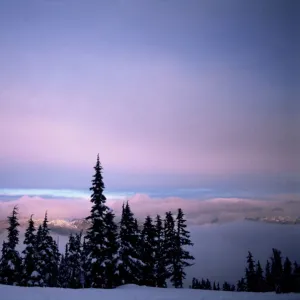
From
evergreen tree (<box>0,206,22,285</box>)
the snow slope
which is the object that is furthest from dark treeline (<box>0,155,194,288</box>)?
the snow slope

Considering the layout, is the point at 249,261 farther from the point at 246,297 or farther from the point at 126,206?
the point at 246,297

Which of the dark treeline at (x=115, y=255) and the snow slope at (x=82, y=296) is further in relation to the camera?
the dark treeline at (x=115, y=255)

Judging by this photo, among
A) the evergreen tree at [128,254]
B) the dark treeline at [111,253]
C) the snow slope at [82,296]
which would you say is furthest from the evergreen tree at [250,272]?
the snow slope at [82,296]

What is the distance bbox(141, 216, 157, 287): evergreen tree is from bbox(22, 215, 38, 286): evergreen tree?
14.4 metres

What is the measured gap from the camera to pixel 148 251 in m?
36.4

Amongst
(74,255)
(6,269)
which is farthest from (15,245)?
(74,255)

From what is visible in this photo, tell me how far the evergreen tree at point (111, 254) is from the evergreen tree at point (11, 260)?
57.9 ft

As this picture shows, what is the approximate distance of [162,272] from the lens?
124 feet

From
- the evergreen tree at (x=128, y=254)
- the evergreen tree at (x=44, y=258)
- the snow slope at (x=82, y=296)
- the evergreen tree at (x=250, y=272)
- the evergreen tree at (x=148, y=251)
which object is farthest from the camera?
the evergreen tree at (x=250, y=272)

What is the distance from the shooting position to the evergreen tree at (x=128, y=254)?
29.9 metres

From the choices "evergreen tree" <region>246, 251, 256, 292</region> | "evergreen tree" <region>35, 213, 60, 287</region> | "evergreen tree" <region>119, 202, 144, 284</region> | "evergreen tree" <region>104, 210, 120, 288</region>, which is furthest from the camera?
"evergreen tree" <region>246, 251, 256, 292</region>

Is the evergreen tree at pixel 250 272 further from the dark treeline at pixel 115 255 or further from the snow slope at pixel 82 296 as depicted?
the snow slope at pixel 82 296

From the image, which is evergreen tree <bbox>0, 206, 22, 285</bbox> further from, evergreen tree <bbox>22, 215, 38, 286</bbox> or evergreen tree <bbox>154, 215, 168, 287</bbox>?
evergreen tree <bbox>154, 215, 168, 287</bbox>

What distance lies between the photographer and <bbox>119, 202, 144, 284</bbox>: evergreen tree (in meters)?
29.9
